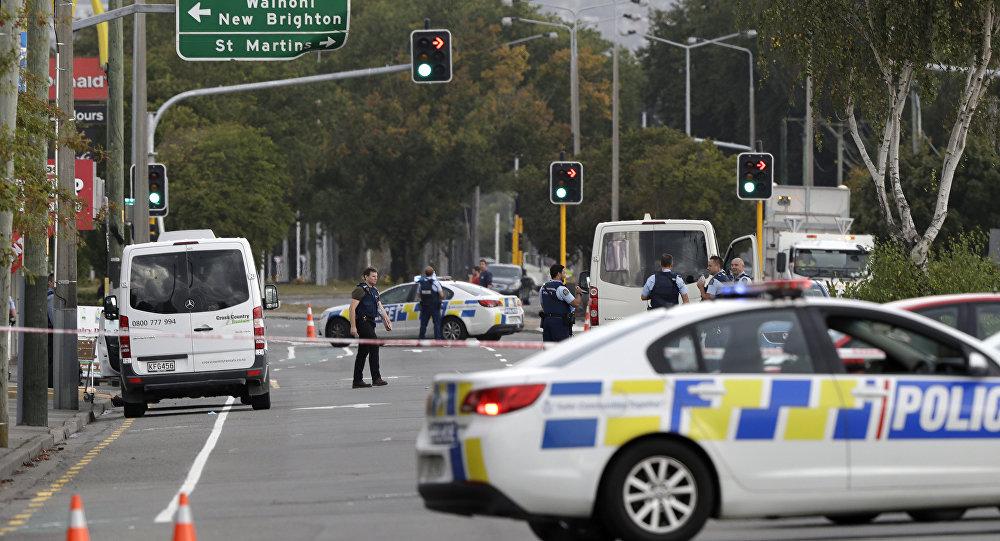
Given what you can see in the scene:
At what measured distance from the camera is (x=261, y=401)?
23391 millimetres

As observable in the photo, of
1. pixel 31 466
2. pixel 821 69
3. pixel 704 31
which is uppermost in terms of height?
pixel 704 31

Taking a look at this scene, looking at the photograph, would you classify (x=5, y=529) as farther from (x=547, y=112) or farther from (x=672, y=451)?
(x=547, y=112)

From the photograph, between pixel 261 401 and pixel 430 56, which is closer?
pixel 261 401

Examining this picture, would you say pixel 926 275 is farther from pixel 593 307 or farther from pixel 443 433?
pixel 443 433

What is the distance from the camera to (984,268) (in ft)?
77.7

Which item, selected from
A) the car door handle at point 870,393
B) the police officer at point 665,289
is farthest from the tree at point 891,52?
the car door handle at point 870,393

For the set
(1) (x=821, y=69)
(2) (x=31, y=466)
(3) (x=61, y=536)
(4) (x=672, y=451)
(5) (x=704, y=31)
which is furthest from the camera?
(5) (x=704, y=31)

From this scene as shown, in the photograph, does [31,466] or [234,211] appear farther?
[234,211]

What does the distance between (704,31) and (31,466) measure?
70.0m

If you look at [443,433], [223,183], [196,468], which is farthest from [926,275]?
[223,183]

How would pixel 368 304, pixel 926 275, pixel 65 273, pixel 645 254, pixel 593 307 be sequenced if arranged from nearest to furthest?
pixel 65 273 < pixel 926 275 < pixel 368 304 < pixel 645 254 < pixel 593 307

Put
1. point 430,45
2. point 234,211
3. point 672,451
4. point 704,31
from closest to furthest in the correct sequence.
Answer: point 672,451
point 430,45
point 234,211
point 704,31

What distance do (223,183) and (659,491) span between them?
60339mm

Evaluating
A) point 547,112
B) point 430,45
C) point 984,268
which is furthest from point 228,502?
point 547,112
